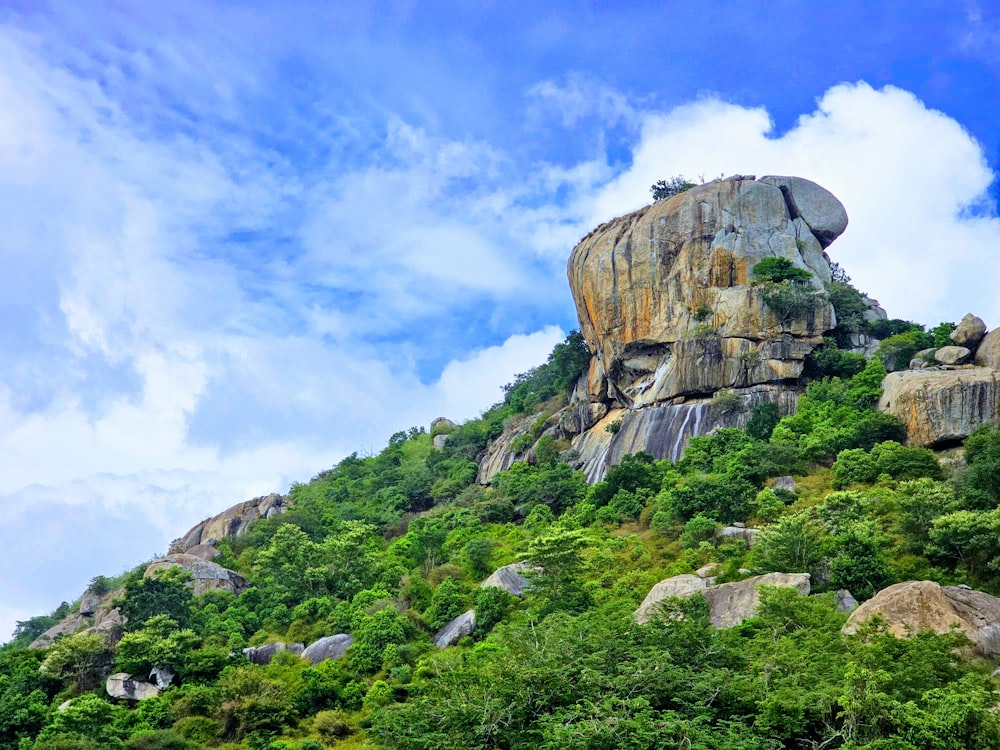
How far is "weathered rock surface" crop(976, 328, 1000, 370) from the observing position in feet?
133

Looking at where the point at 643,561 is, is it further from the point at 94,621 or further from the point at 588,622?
the point at 94,621

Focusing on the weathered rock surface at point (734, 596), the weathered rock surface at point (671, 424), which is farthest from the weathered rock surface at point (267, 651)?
the weathered rock surface at point (671, 424)

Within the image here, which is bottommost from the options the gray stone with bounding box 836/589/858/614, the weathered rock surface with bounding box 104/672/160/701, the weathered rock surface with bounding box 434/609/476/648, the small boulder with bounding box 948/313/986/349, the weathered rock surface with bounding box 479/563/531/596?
the weathered rock surface with bounding box 104/672/160/701

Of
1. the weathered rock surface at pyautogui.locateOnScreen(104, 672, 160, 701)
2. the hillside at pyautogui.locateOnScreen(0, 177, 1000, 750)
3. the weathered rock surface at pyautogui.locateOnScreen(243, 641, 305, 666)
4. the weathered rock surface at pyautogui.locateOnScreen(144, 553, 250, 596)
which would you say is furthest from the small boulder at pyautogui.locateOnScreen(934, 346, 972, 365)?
the weathered rock surface at pyautogui.locateOnScreen(104, 672, 160, 701)

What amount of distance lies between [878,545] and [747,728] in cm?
1087

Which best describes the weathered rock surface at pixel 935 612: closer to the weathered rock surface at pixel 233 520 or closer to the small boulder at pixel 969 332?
the small boulder at pixel 969 332

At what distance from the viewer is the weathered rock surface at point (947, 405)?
117 feet

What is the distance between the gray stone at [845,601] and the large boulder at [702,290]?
854 inches

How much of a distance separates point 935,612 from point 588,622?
7632mm

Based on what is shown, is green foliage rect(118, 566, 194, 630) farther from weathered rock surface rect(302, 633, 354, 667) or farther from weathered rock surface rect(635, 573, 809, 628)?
weathered rock surface rect(635, 573, 809, 628)

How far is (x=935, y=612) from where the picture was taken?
20906 mm

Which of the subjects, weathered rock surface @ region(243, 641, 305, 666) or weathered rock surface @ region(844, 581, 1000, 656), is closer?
weathered rock surface @ region(844, 581, 1000, 656)

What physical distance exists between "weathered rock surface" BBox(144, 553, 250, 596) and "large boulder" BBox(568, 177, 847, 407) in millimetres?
20775

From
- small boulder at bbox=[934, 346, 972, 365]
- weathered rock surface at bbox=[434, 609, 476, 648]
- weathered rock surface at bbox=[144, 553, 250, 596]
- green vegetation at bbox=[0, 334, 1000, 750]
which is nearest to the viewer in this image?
green vegetation at bbox=[0, 334, 1000, 750]
